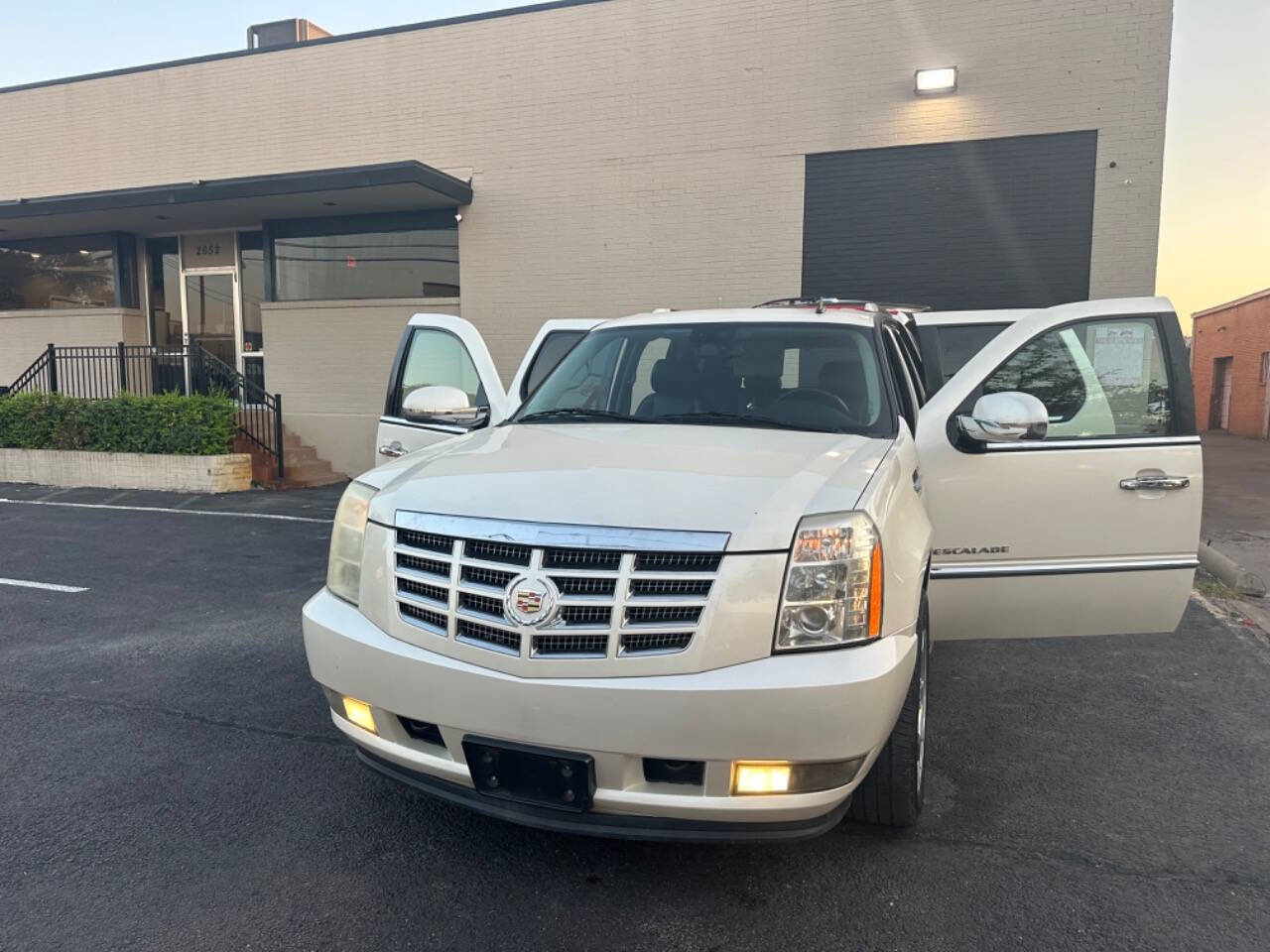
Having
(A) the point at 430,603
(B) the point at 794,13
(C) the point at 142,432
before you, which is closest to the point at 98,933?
(A) the point at 430,603

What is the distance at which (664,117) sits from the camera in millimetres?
12039

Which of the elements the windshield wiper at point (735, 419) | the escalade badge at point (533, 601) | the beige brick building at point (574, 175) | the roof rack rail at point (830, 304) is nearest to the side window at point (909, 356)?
the roof rack rail at point (830, 304)

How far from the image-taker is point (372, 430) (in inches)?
534

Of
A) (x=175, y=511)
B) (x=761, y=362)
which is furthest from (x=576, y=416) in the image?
(x=175, y=511)

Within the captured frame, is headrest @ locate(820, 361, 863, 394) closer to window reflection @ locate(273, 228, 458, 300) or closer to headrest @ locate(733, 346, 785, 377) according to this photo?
headrest @ locate(733, 346, 785, 377)

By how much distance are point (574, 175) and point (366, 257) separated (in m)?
3.57

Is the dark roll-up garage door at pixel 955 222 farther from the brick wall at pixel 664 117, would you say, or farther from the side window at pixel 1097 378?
the side window at pixel 1097 378

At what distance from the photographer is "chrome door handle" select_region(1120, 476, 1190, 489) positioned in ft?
12.2

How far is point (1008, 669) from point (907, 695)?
8.08ft

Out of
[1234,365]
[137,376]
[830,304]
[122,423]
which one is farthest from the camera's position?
[1234,365]

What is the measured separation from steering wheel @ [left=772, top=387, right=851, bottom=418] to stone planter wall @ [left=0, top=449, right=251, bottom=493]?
10039mm

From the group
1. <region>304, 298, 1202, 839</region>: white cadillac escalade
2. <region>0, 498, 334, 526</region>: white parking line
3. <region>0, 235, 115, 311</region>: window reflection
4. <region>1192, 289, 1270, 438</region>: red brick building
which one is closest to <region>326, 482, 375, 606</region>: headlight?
<region>304, 298, 1202, 839</region>: white cadillac escalade

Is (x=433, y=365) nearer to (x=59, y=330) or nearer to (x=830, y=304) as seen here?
(x=830, y=304)

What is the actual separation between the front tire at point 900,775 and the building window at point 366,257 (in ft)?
37.8
